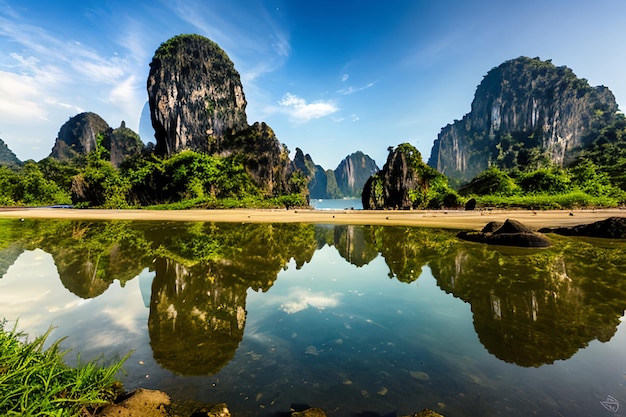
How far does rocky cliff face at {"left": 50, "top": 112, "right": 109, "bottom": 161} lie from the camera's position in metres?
141

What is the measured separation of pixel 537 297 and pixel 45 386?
8432 mm

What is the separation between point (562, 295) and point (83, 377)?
8.92 meters

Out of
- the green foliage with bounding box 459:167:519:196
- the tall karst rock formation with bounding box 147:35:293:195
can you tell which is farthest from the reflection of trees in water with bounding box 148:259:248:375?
the tall karst rock formation with bounding box 147:35:293:195

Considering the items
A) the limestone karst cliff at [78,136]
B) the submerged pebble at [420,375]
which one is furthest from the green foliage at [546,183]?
the limestone karst cliff at [78,136]

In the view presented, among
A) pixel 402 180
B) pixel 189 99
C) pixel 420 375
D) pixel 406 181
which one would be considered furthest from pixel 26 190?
pixel 420 375

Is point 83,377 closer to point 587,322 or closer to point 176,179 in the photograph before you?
point 587,322

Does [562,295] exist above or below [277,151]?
below

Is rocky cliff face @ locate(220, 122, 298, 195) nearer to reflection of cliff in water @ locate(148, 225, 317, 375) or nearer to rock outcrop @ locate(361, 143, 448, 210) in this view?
rock outcrop @ locate(361, 143, 448, 210)

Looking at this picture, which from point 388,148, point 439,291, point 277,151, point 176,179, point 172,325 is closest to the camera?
point 172,325

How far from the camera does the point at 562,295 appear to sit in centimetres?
660

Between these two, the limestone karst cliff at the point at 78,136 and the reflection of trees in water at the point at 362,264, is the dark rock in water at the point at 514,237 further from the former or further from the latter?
the limestone karst cliff at the point at 78,136

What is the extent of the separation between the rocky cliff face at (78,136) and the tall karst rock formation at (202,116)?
84716 mm

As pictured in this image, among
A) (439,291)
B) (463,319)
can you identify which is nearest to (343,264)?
(439,291)

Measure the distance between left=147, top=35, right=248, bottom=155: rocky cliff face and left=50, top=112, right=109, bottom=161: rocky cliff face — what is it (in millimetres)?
84126
